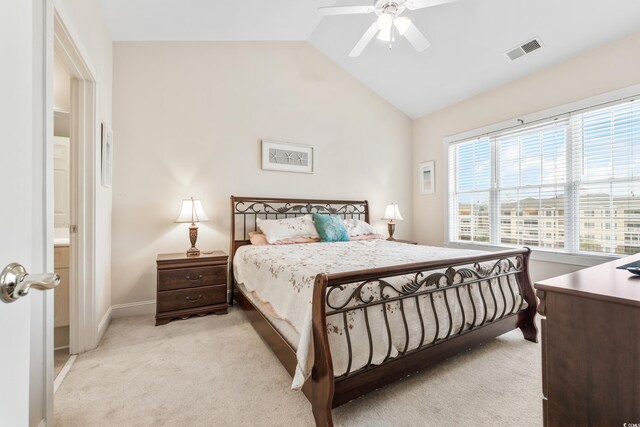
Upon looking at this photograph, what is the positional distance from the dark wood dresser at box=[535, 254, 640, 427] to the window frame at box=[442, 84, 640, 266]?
241 cm

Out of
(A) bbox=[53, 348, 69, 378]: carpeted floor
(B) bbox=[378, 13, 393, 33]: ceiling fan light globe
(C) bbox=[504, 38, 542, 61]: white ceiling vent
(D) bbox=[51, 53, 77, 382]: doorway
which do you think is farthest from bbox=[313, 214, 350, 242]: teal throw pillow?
(C) bbox=[504, 38, 542, 61]: white ceiling vent

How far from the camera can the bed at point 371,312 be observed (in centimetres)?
142

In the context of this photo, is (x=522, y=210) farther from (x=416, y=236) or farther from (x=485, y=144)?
(x=416, y=236)

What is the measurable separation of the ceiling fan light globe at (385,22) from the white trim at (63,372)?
3422 mm

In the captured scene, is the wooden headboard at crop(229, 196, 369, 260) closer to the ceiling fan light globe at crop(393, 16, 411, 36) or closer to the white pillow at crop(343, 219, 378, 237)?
the white pillow at crop(343, 219, 378, 237)

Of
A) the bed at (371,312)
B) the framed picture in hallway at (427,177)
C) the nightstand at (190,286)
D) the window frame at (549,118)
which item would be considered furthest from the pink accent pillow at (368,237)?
the nightstand at (190,286)

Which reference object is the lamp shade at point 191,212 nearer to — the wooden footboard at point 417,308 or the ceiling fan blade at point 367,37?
the wooden footboard at point 417,308

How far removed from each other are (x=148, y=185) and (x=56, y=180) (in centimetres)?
76

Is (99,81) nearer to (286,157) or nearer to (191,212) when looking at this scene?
(191,212)

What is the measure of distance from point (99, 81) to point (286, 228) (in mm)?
2174

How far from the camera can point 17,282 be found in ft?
1.66

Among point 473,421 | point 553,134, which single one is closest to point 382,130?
point 553,134

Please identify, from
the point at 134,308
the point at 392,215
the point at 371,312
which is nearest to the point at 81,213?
the point at 134,308

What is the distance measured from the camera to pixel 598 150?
2945 millimetres
